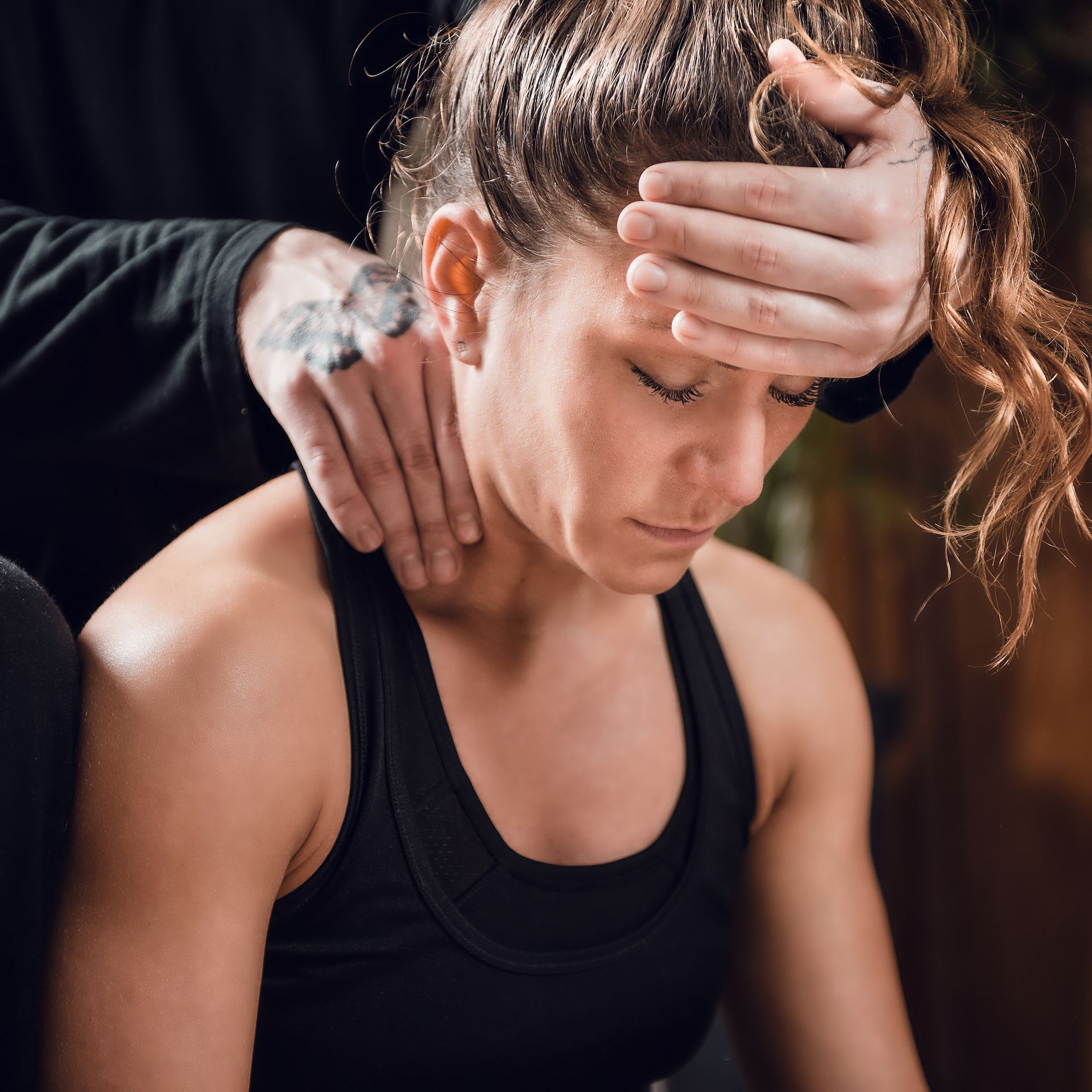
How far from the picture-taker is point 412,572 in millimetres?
938

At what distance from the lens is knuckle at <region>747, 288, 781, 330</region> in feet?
2.33

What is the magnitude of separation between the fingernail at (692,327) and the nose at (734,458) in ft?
0.30

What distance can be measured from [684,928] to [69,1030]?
0.53m

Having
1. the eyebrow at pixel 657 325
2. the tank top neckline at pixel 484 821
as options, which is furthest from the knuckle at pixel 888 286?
the tank top neckline at pixel 484 821

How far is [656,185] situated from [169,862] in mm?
557

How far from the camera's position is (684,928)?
1.01 m

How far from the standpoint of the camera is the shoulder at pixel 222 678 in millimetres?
762

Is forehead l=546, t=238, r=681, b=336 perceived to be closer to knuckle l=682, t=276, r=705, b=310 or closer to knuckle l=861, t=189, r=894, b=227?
knuckle l=682, t=276, r=705, b=310

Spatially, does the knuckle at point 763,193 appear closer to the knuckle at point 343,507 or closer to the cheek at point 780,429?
the cheek at point 780,429

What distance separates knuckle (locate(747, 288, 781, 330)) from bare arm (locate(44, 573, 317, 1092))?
439mm

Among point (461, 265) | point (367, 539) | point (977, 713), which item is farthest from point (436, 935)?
point (977, 713)

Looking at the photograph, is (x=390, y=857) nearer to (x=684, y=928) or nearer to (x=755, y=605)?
(x=684, y=928)

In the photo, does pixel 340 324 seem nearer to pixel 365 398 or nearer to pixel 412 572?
pixel 365 398

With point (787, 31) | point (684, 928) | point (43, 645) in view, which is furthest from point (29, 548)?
point (787, 31)
